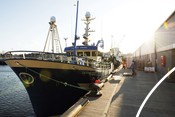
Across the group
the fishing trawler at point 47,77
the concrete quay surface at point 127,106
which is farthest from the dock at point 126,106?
the fishing trawler at point 47,77

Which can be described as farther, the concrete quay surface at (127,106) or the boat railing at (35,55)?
the boat railing at (35,55)

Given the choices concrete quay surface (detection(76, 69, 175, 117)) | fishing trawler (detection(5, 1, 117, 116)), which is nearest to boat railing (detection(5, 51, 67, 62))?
fishing trawler (detection(5, 1, 117, 116))

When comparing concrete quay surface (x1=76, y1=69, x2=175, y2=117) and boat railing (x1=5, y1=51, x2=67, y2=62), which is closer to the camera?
concrete quay surface (x1=76, y1=69, x2=175, y2=117)

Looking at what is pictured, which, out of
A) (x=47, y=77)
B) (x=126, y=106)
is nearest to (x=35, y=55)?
(x=47, y=77)

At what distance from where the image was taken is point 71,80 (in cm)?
1225

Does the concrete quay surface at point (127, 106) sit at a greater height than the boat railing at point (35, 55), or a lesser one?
lesser

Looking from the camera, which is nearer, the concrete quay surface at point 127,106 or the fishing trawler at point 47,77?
the concrete quay surface at point 127,106

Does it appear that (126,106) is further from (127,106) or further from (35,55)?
(35,55)

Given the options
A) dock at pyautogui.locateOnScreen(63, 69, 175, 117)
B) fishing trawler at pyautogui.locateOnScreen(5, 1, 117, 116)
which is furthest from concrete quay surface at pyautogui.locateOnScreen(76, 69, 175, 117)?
fishing trawler at pyautogui.locateOnScreen(5, 1, 117, 116)

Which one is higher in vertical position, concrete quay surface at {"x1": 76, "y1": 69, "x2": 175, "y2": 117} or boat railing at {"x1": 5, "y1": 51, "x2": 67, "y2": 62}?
boat railing at {"x1": 5, "y1": 51, "x2": 67, "y2": 62}

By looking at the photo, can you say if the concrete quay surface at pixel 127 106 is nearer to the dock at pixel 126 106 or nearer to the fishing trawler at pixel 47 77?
the dock at pixel 126 106

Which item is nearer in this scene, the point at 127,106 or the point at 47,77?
the point at 127,106

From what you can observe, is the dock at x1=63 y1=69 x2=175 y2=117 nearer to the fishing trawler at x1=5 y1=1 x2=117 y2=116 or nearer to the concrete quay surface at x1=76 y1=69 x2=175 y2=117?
the concrete quay surface at x1=76 y1=69 x2=175 y2=117

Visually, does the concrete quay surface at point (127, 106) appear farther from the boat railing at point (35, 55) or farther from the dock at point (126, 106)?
the boat railing at point (35, 55)
